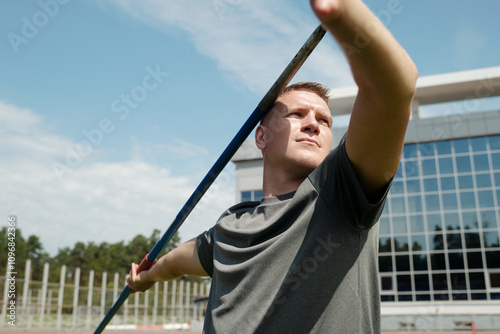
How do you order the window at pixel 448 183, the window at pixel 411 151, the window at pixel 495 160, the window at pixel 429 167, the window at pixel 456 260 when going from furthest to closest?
the window at pixel 411 151 < the window at pixel 429 167 < the window at pixel 448 183 < the window at pixel 495 160 < the window at pixel 456 260

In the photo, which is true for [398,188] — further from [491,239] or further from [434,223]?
[491,239]

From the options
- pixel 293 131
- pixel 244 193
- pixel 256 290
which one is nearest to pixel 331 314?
pixel 256 290

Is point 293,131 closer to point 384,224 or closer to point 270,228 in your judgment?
point 270,228

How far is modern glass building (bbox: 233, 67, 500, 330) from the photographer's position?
79.5 feet

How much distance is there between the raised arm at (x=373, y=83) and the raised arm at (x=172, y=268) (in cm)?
133

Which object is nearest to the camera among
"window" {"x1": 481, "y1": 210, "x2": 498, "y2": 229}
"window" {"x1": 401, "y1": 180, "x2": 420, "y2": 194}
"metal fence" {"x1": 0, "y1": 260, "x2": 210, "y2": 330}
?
"metal fence" {"x1": 0, "y1": 260, "x2": 210, "y2": 330}

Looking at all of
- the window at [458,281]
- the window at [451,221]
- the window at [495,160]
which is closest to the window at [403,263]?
the window at [458,281]

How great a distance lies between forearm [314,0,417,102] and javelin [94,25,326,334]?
0.44 metres

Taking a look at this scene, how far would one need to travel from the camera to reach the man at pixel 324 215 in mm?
1201

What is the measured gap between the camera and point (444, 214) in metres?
25.7

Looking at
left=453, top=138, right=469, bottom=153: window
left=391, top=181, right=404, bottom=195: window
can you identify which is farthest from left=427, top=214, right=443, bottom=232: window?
left=453, top=138, right=469, bottom=153: window

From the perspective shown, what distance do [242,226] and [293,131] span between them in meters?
0.45

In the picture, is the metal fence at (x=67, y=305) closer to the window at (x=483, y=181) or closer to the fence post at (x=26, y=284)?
the fence post at (x=26, y=284)

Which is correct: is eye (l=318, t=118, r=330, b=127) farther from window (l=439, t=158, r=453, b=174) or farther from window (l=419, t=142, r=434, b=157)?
window (l=419, t=142, r=434, b=157)
